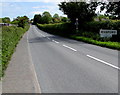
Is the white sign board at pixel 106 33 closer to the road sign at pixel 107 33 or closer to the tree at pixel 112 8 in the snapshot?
the road sign at pixel 107 33

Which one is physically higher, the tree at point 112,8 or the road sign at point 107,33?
the tree at point 112,8

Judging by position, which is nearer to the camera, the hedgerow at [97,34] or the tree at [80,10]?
the hedgerow at [97,34]

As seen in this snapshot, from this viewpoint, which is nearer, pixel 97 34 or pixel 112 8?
pixel 97 34

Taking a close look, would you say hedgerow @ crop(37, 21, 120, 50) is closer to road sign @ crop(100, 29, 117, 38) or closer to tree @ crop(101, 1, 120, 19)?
road sign @ crop(100, 29, 117, 38)

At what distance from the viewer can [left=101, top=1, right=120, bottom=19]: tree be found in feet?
88.4

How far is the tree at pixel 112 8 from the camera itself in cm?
2695

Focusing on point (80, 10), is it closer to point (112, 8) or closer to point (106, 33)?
point (112, 8)

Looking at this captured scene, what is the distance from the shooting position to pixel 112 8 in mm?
27578

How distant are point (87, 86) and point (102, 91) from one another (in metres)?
0.58

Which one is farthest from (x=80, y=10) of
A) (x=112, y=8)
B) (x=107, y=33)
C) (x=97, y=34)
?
(x=107, y=33)

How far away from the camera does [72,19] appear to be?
3444 centimetres

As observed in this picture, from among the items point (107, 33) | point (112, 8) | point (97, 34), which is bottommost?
point (97, 34)

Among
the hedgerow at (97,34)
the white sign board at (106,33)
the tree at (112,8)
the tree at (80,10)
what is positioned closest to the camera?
the hedgerow at (97,34)

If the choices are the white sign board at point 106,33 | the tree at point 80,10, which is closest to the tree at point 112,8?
the tree at point 80,10
